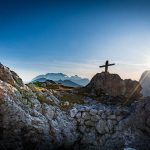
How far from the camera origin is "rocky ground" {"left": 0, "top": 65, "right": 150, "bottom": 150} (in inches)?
1606

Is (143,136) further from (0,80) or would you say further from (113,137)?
(0,80)

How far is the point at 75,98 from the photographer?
5456 cm

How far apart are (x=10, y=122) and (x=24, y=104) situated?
447cm

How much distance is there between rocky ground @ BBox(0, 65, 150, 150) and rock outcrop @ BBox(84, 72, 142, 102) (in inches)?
273

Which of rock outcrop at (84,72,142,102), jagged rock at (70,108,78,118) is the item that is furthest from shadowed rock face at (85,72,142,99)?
jagged rock at (70,108,78,118)

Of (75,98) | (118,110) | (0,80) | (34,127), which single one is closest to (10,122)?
(34,127)

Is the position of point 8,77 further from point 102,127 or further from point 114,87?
point 114,87

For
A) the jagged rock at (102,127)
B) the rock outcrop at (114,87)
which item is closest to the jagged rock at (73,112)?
the jagged rock at (102,127)

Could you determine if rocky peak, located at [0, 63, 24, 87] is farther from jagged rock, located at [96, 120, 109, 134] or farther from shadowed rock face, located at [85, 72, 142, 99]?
shadowed rock face, located at [85, 72, 142, 99]

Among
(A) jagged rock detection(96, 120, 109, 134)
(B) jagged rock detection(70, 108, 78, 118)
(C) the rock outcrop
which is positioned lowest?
(A) jagged rock detection(96, 120, 109, 134)

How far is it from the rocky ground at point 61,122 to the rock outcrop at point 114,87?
6.92 meters

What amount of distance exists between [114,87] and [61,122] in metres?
19.2

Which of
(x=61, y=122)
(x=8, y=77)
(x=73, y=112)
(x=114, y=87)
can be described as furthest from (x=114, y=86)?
(x=8, y=77)

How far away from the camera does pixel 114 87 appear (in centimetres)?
5988
